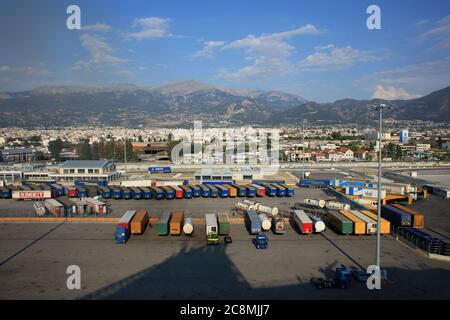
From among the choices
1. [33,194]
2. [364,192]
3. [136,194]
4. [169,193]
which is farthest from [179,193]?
[364,192]

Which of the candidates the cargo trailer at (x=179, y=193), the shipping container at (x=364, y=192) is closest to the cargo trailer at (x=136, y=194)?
the cargo trailer at (x=179, y=193)

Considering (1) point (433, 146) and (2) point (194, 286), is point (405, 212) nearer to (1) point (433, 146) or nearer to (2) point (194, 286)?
(2) point (194, 286)

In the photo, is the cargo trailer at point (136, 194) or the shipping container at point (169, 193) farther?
the shipping container at point (169, 193)

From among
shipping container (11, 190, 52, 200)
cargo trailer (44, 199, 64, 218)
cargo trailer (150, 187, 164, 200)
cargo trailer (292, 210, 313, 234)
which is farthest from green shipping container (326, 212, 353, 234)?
shipping container (11, 190, 52, 200)

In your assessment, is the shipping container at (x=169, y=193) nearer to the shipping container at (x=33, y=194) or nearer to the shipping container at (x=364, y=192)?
the shipping container at (x=33, y=194)

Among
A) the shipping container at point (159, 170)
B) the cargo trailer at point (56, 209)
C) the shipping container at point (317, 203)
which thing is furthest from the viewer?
the shipping container at point (159, 170)

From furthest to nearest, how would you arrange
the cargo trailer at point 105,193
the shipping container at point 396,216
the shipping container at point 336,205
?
the cargo trailer at point 105,193, the shipping container at point 336,205, the shipping container at point 396,216

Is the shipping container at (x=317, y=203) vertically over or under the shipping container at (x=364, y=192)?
under
